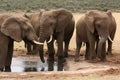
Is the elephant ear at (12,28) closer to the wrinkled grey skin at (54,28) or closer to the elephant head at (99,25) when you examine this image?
the wrinkled grey skin at (54,28)

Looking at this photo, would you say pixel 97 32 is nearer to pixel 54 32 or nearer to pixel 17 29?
pixel 54 32

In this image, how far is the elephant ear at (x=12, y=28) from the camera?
1572cm

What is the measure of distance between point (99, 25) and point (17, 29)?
11.4 feet

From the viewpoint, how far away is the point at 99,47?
17.6m

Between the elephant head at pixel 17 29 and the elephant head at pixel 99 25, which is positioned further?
the elephant head at pixel 99 25

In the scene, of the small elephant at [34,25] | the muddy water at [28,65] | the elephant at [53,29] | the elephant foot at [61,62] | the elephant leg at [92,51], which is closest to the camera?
the muddy water at [28,65]

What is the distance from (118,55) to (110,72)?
651 cm

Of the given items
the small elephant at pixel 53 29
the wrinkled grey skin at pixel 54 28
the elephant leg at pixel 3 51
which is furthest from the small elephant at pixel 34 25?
the elephant leg at pixel 3 51

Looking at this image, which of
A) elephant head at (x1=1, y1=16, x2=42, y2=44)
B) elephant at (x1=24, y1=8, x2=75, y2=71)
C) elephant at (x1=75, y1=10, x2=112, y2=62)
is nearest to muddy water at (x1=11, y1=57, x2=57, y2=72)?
elephant at (x1=24, y1=8, x2=75, y2=71)

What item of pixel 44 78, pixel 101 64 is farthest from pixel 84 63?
pixel 44 78

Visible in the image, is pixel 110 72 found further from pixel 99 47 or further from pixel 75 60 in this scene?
pixel 75 60

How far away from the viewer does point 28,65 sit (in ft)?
58.9

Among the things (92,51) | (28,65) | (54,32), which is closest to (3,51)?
(28,65)

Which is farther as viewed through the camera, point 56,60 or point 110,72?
point 56,60
